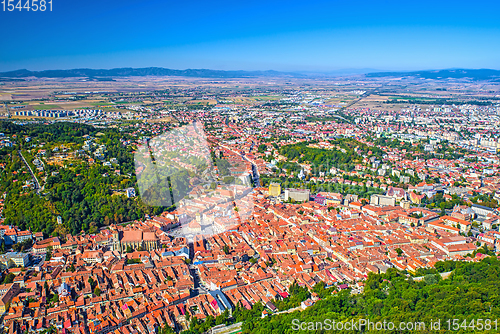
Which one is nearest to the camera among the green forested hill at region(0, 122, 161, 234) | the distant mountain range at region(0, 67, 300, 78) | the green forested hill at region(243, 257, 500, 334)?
the green forested hill at region(243, 257, 500, 334)

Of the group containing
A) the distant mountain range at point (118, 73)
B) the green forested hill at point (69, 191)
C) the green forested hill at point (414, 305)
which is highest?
the distant mountain range at point (118, 73)

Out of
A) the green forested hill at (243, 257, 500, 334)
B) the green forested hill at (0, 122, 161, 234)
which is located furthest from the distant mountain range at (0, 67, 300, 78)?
the green forested hill at (243, 257, 500, 334)

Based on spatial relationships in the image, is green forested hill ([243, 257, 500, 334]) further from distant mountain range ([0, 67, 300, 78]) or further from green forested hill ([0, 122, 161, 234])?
distant mountain range ([0, 67, 300, 78])

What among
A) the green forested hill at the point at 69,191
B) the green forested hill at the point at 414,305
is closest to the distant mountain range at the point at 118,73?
the green forested hill at the point at 69,191

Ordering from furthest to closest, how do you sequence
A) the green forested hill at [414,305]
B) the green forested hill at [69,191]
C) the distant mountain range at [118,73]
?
the distant mountain range at [118,73], the green forested hill at [69,191], the green forested hill at [414,305]

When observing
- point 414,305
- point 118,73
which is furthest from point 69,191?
point 118,73

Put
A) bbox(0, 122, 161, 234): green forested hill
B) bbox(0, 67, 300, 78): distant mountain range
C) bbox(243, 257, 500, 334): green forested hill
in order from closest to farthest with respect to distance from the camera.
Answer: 1. bbox(243, 257, 500, 334): green forested hill
2. bbox(0, 122, 161, 234): green forested hill
3. bbox(0, 67, 300, 78): distant mountain range

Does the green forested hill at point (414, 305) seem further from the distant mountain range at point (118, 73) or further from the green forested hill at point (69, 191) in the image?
the distant mountain range at point (118, 73)

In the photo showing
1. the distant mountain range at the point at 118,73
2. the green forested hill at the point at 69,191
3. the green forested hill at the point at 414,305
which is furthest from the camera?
the distant mountain range at the point at 118,73

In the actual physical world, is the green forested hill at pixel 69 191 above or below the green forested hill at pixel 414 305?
above
